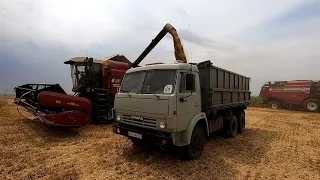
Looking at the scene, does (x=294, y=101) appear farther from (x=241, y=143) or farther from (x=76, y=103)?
(x=76, y=103)

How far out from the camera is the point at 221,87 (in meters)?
7.27

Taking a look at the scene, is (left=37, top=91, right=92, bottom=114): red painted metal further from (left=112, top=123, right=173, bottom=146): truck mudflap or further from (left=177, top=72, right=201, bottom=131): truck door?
(left=177, top=72, right=201, bottom=131): truck door

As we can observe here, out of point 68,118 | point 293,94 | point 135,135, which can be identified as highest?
point 293,94

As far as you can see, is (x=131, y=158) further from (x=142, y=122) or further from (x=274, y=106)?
(x=274, y=106)

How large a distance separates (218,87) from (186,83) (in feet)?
6.71

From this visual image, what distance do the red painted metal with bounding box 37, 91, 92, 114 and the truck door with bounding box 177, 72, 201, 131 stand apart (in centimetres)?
475

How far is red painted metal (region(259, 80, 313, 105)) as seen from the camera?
2128 cm

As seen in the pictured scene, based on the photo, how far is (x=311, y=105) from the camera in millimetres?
20953

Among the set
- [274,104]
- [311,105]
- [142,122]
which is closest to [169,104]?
[142,122]

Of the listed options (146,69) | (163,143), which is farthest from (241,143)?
(146,69)

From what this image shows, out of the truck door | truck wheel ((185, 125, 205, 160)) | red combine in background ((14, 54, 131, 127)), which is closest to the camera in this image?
the truck door

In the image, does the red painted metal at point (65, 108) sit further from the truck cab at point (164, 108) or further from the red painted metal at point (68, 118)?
the truck cab at point (164, 108)

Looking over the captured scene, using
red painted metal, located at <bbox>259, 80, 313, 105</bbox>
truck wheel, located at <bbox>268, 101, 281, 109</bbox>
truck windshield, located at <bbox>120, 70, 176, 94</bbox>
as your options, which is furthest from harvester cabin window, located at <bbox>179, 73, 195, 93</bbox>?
truck wheel, located at <bbox>268, 101, 281, 109</bbox>

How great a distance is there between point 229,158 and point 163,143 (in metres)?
2.28
